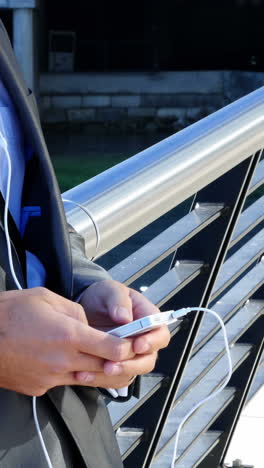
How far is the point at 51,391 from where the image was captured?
0.91 meters

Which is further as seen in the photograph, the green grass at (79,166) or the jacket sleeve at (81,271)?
the green grass at (79,166)

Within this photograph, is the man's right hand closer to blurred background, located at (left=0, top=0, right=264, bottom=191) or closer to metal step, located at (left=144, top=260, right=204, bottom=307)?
metal step, located at (left=144, top=260, right=204, bottom=307)

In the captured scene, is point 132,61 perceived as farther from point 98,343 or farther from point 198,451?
point 98,343

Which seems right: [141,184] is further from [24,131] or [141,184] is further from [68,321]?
[68,321]

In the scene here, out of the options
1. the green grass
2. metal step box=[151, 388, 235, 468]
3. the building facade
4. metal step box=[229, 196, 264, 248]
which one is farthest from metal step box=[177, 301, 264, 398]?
the building facade

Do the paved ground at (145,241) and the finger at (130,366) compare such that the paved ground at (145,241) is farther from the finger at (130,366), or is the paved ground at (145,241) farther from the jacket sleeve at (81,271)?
the finger at (130,366)

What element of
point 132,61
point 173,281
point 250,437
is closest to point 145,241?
point 250,437

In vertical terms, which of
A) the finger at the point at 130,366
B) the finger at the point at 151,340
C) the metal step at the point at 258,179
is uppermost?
the finger at the point at 151,340

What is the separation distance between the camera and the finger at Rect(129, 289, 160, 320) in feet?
3.03

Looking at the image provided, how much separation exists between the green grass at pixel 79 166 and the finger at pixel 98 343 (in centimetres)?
1140

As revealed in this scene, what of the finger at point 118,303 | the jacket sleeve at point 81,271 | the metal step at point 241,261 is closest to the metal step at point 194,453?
the metal step at point 241,261

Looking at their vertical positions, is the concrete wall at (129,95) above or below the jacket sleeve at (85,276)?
below

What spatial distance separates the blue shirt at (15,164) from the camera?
0.99 metres

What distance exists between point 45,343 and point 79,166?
44.4 feet
